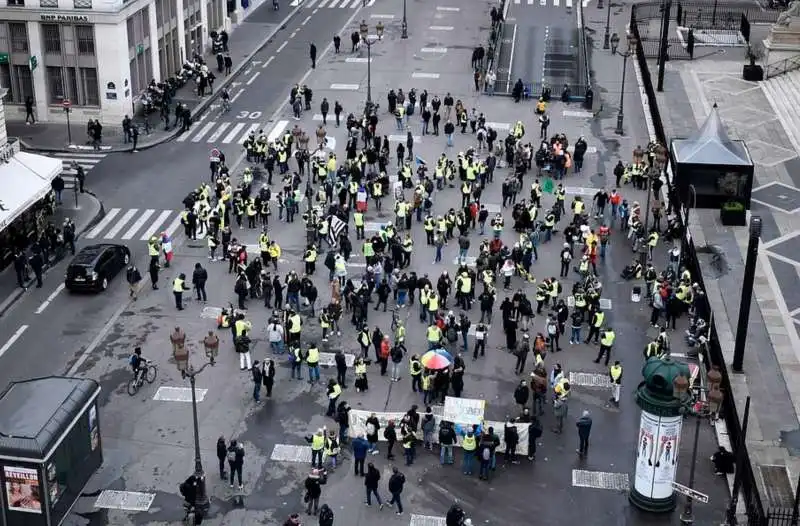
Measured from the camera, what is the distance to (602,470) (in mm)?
41344

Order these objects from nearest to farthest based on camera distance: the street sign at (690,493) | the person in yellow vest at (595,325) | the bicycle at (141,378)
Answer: the street sign at (690,493) < the bicycle at (141,378) < the person in yellow vest at (595,325)

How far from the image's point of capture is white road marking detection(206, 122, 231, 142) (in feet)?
241

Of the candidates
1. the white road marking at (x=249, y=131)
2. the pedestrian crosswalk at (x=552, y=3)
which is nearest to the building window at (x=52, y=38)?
the white road marking at (x=249, y=131)

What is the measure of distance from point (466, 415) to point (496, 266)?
13616mm

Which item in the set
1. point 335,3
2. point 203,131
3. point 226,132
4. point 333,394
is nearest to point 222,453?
point 333,394

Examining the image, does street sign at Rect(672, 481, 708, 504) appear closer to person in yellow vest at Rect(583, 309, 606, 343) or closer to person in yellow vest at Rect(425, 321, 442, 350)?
person in yellow vest at Rect(583, 309, 606, 343)

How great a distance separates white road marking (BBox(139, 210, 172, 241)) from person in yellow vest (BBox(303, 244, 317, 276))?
865 centimetres

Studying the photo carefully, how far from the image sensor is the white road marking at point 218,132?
7356 cm

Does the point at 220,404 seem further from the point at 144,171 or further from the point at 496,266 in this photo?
the point at 144,171

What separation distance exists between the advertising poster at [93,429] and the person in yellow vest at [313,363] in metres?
8.48

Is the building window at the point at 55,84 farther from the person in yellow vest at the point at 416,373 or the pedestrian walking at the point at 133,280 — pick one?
the person in yellow vest at the point at 416,373

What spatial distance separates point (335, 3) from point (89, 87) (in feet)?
115

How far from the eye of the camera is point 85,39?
73500mm

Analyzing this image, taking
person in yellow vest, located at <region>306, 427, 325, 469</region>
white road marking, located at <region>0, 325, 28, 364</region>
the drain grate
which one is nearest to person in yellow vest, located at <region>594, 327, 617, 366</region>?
the drain grate
